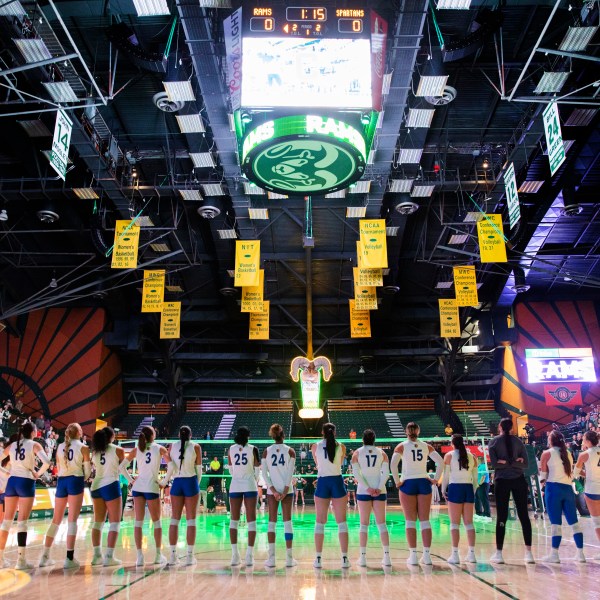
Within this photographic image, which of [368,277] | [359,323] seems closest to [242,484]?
[368,277]

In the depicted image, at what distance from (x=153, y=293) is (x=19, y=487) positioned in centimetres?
1279

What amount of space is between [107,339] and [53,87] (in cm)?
1729

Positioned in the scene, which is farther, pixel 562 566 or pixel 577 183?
pixel 577 183

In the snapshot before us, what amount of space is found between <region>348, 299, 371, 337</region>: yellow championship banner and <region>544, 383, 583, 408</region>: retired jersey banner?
38.3 feet

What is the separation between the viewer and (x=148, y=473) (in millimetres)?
7688

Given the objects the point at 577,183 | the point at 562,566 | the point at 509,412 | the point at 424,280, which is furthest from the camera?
the point at 509,412

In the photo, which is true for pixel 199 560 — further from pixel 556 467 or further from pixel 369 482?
pixel 556 467

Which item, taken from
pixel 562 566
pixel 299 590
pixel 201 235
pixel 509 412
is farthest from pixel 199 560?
pixel 509 412

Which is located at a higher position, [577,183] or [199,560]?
[577,183]

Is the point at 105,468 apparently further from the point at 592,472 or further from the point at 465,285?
the point at 465,285

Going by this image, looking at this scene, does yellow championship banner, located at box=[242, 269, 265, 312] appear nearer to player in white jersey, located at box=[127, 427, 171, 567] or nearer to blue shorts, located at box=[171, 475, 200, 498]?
player in white jersey, located at box=[127, 427, 171, 567]

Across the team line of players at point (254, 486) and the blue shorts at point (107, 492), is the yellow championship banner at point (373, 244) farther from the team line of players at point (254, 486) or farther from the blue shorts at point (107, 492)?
the blue shorts at point (107, 492)

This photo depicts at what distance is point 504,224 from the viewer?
829 inches

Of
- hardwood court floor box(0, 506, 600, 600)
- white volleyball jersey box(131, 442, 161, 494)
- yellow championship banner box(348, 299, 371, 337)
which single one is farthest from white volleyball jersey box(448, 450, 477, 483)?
yellow championship banner box(348, 299, 371, 337)
